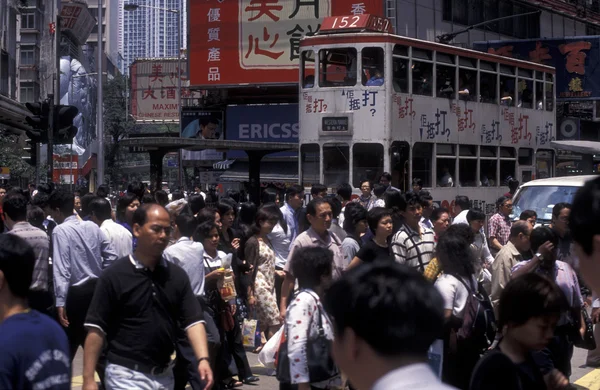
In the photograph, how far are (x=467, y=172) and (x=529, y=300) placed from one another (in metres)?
14.9

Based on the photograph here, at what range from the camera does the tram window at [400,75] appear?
56.8 ft

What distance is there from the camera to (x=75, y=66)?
72875 mm

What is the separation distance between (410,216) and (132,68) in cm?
5421

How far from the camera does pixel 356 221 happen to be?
946 centimetres

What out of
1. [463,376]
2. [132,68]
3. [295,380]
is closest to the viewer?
[295,380]

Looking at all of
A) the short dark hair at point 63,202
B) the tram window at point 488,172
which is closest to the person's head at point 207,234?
the short dark hair at point 63,202

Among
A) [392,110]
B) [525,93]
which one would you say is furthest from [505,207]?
[525,93]

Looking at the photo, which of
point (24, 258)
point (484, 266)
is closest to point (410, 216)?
point (484, 266)

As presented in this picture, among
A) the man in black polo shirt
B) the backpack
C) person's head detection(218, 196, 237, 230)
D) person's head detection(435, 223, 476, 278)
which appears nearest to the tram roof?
person's head detection(218, 196, 237, 230)

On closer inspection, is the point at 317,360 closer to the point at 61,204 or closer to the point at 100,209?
the point at 100,209

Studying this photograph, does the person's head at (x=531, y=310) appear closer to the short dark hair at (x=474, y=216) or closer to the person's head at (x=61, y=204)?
the person's head at (x=61, y=204)

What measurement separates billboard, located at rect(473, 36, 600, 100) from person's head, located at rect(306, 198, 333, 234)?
29.4m

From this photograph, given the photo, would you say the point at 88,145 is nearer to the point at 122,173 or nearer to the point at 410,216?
the point at 122,173

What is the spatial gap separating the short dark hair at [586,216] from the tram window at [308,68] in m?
15.2
